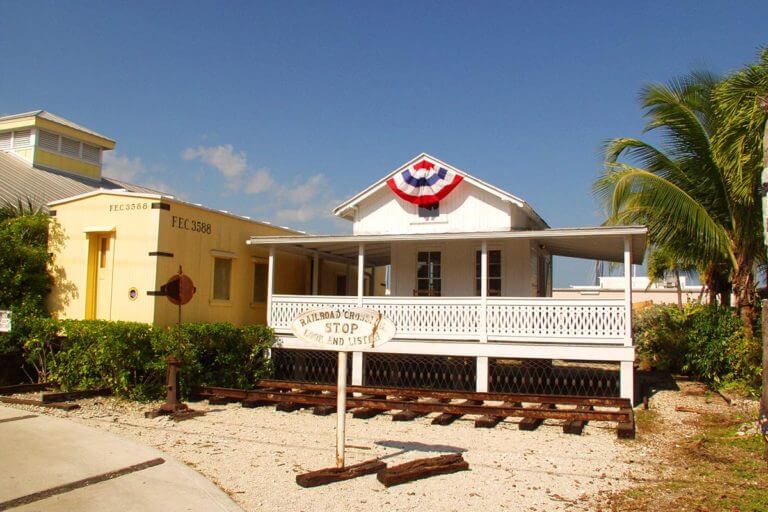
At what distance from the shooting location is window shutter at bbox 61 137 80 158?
25969 millimetres

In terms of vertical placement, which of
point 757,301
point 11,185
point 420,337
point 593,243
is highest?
point 11,185

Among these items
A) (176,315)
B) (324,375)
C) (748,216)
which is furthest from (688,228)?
(176,315)

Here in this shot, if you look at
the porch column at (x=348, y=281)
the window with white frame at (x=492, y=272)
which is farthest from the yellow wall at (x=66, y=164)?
the window with white frame at (x=492, y=272)

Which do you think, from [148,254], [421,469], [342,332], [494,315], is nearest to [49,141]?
[148,254]

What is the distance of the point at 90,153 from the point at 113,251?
1444 cm

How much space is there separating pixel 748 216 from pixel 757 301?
2.16 meters

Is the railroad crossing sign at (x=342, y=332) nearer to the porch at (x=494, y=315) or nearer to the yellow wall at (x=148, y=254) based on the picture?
the porch at (x=494, y=315)

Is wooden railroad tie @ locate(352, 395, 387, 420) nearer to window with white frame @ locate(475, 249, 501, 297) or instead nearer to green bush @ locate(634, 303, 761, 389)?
window with white frame @ locate(475, 249, 501, 297)

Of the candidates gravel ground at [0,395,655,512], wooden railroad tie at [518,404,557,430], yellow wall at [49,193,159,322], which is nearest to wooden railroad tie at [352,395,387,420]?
gravel ground at [0,395,655,512]

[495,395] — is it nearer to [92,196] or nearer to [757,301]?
[757,301]

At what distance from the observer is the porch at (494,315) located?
13172 millimetres

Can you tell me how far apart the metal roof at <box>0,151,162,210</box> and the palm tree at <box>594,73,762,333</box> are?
46.4 feet

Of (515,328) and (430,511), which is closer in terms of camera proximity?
(430,511)

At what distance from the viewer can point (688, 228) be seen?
1558 cm
